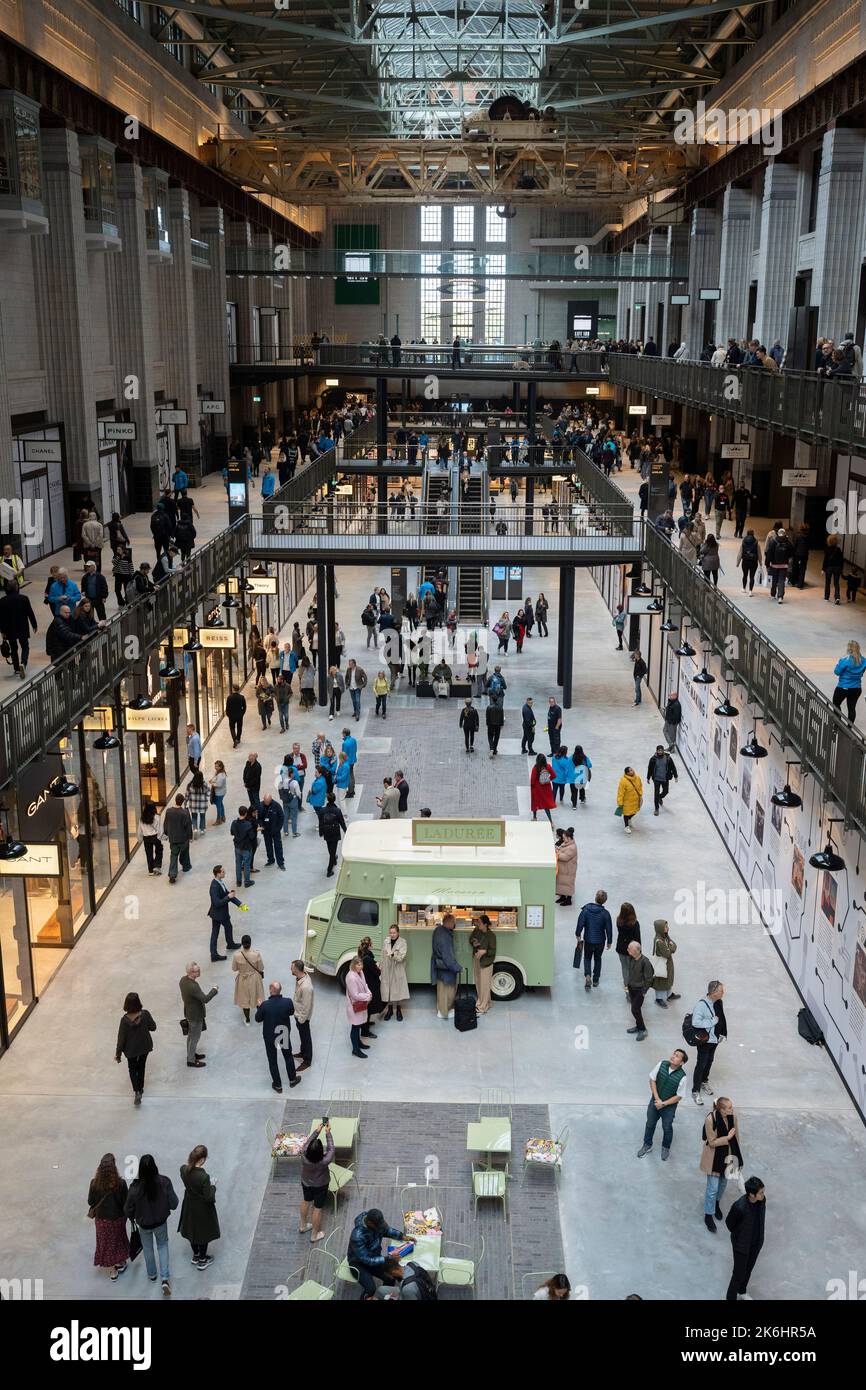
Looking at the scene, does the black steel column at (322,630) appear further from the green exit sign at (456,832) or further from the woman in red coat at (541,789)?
the green exit sign at (456,832)

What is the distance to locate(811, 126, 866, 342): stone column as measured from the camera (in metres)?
27.4

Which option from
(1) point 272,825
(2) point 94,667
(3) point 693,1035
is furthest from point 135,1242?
(1) point 272,825

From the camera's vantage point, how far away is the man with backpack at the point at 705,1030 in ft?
43.2

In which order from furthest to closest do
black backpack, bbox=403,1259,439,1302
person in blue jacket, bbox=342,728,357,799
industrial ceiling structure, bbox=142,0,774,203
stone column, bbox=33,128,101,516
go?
industrial ceiling structure, bbox=142,0,774,203 → stone column, bbox=33,128,101,516 → person in blue jacket, bbox=342,728,357,799 → black backpack, bbox=403,1259,439,1302

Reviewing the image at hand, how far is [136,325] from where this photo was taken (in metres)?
34.2

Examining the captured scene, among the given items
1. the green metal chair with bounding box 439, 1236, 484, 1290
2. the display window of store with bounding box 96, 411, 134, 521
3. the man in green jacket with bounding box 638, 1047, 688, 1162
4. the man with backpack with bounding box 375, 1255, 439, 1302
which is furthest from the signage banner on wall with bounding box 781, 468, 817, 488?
the man with backpack with bounding box 375, 1255, 439, 1302

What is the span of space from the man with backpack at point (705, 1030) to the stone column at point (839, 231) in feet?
64.2

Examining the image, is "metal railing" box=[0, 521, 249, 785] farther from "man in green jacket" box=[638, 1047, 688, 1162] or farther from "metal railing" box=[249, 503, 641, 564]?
"man in green jacket" box=[638, 1047, 688, 1162]

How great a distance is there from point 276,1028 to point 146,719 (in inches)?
289

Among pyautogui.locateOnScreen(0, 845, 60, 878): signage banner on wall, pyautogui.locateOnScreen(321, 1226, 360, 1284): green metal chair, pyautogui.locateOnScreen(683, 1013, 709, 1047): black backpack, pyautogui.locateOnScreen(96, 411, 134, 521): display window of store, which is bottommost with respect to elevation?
pyautogui.locateOnScreen(321, 1226, 360, 1284): green metal chair

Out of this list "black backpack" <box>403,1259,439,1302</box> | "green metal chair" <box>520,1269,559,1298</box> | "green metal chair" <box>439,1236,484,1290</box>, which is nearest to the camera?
"black backpack" <box>403,1259,439,1302</box>

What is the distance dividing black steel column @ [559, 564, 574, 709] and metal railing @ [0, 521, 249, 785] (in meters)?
8.48

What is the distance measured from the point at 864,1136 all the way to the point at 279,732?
57.7 feet
